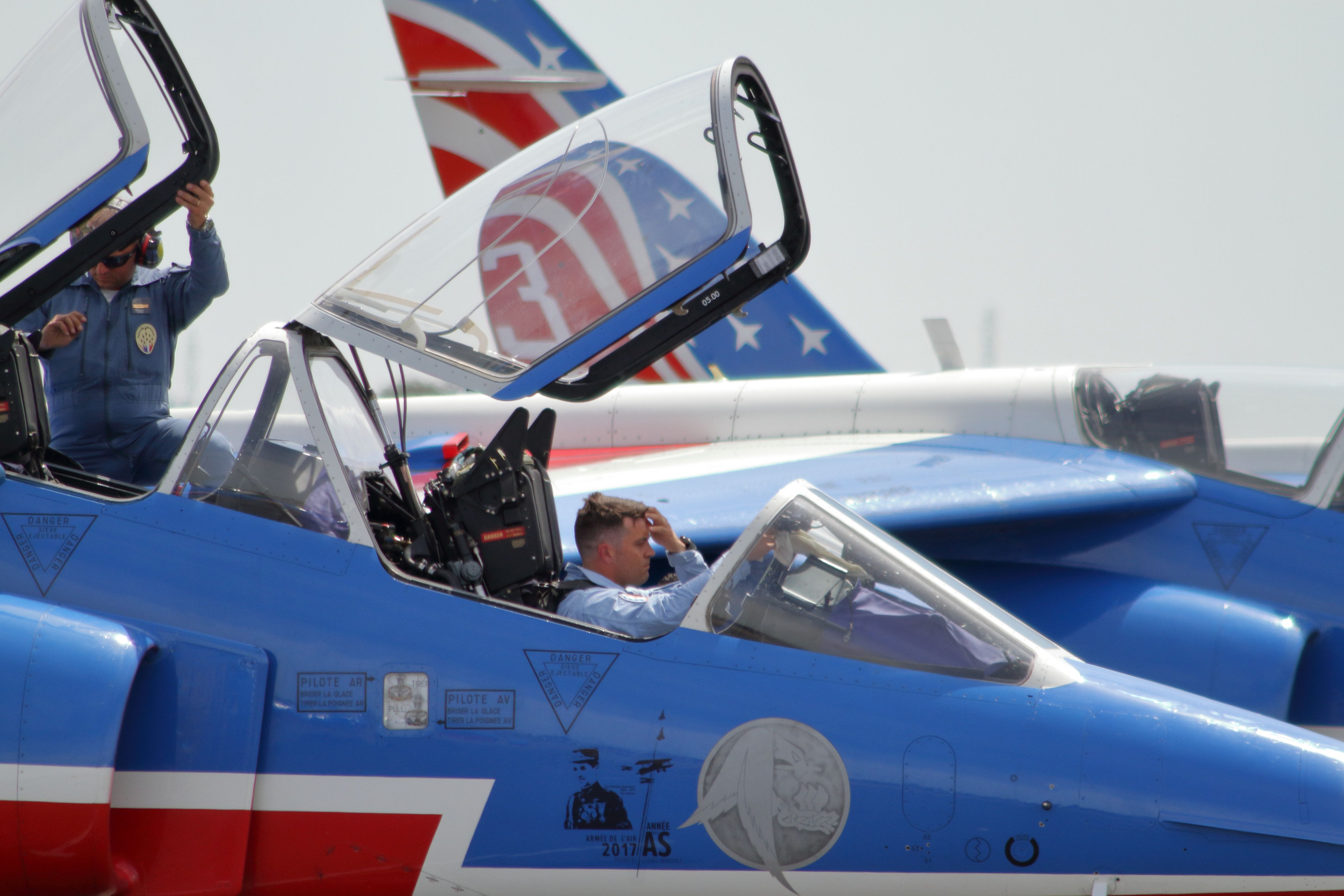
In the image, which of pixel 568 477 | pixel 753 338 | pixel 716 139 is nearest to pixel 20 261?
pixel 716 139

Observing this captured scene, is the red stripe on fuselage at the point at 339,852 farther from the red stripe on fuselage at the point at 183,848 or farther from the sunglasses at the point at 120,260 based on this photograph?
the sunglasses at the point at 120,260

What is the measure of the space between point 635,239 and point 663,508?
3041 millimetres

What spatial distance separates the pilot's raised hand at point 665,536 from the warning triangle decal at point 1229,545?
3390 millimetres

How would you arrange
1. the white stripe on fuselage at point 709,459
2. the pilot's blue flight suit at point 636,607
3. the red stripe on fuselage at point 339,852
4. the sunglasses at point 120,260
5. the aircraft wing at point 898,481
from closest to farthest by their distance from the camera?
the red stripe on fuselage at point 339,852 → the pilot's blue flight suit at point 636,607 → the sunglasses at point 120,260 → the aircraft wing at point 898,481 → the white stripe on fuselage at point 709,459

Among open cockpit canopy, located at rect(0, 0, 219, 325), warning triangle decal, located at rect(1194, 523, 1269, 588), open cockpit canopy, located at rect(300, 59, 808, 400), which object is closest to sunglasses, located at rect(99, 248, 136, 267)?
open cockpit canopy, located at rect(0, 0, 219, 325)

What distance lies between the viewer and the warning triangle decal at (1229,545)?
5.71 m

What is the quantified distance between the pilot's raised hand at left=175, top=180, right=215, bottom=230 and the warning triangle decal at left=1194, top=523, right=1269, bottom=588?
16.4ft

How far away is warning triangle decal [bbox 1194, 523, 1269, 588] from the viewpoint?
5.71 m

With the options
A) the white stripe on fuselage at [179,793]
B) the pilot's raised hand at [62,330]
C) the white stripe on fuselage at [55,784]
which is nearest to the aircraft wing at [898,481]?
the pilot's raised hand at [62,330]

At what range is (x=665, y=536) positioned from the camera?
380 cm

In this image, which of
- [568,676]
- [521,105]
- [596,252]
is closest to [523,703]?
[568,676]

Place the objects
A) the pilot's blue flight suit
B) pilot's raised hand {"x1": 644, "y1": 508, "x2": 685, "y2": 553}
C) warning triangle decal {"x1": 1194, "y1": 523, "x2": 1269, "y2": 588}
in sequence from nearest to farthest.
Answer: the pilot's blue flight suit → pilot's raised hand {"x1": 644, "y1": 508, "x2": 685, "y2": 553} → warning triangle decal {"x1": 1194, "y1": 523, "x2": 1269, "y2": 588}

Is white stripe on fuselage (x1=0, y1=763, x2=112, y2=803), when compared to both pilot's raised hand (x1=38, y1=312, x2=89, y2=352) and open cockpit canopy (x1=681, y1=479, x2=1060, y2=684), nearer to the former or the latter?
open cockpit canopy (x1=681, y1=479, x2=1060, y2=684)

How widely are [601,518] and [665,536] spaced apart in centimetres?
23
